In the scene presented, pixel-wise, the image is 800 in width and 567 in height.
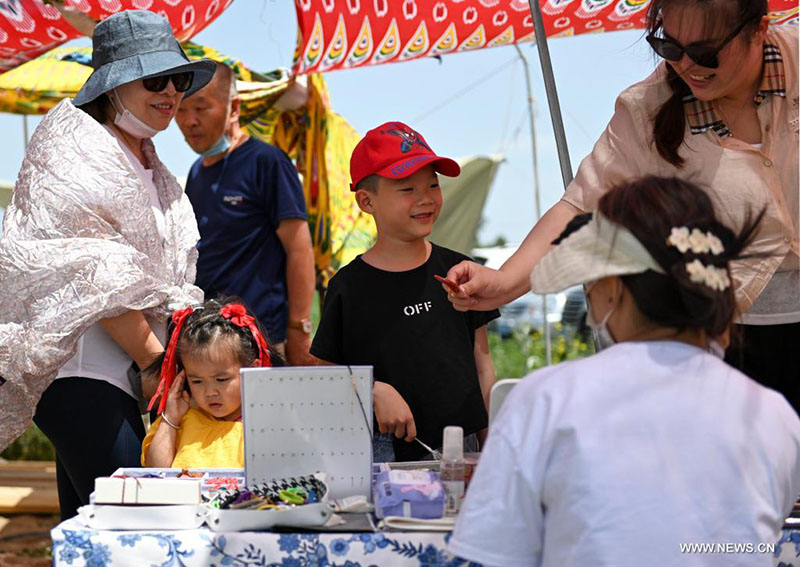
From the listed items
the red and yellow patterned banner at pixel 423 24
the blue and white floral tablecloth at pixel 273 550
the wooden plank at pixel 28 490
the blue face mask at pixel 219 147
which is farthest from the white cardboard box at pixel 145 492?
the wooden plank at pixel 28 490

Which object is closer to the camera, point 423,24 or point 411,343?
point 411,343

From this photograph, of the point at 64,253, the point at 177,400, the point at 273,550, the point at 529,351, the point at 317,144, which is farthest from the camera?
the point at 529,351

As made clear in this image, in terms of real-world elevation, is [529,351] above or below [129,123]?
below

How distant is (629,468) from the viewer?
128 cm

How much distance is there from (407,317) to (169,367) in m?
0.59

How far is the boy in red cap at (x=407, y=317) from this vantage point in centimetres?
234

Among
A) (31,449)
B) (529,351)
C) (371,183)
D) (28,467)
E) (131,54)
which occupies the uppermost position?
(131,54)

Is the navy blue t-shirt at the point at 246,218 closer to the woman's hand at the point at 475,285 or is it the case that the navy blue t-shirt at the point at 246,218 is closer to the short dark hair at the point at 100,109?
the short dark hair at the point at 100,109

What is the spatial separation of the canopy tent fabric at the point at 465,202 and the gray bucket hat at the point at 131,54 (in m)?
5.03

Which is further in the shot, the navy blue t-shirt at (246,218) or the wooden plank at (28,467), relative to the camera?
the wooden plank at (28,467)

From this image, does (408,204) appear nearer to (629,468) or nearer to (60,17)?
(629,468)

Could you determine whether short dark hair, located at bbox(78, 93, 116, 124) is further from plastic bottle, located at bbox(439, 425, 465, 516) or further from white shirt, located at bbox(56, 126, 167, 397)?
plastic bottle, located at bbox(439, 425, 465, 516)

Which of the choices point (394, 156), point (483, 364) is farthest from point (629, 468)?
point (394, 156)

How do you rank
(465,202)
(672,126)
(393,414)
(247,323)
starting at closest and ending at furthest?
1. (672,126)
2. (393,414)
3. (247,323)
4. (465,202)
